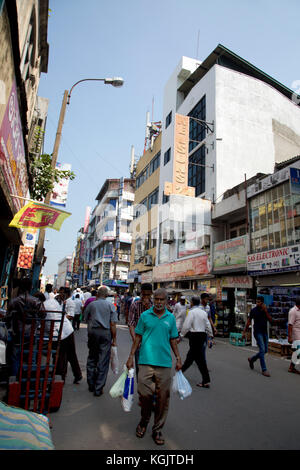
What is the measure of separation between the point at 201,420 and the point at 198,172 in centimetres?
2120

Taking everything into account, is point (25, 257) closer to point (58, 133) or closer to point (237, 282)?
point (58, 133)

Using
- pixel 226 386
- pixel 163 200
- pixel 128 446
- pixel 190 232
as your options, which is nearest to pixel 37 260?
pixel 226 386

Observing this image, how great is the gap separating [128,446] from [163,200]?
2578 centimetres

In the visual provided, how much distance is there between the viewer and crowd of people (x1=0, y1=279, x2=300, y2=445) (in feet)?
10.7

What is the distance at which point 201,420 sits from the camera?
12.3 ft

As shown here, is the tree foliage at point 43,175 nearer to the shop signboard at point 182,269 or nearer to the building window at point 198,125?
the shop signboard at point 182,269

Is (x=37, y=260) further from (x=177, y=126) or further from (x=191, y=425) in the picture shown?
Answer: (x=177, y=126)

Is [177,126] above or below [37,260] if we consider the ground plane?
above

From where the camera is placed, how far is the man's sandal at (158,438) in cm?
300

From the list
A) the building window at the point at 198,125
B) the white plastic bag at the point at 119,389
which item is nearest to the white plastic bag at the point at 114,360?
the white plastic bag at the point at 119,389

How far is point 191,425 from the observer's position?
11.7 feet

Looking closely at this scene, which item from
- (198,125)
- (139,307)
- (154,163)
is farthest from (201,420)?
(154,163)

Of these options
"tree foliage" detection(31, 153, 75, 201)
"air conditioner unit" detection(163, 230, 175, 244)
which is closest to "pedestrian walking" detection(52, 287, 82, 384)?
"tree foliage" detection(31, 153, 75, 201)

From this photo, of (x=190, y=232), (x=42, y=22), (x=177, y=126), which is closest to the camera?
(x=42, y=22)
